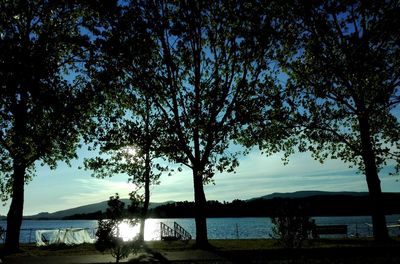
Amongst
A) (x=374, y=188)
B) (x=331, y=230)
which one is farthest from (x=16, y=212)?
(x=331, y=230)

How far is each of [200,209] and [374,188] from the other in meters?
12.3

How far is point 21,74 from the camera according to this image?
2498 centimetres

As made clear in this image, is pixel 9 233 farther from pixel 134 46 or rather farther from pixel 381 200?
pixel 381 200

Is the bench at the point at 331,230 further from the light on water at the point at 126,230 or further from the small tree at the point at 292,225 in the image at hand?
the light on water at the point at 126,230

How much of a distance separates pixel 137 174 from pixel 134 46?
49.5 feet

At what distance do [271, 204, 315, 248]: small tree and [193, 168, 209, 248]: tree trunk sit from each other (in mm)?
7646

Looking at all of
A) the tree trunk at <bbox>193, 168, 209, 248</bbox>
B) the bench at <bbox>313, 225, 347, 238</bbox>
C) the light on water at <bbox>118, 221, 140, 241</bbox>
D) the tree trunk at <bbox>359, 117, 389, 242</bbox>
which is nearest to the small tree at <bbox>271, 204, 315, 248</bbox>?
the light on water at <bbox>118, 221, 140, 241</bbox>

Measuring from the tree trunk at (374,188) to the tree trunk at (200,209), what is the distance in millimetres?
11495

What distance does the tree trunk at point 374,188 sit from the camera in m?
27.8

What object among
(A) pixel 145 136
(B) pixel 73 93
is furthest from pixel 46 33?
(A) pixel 145 136

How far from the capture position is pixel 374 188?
2869 centimetres

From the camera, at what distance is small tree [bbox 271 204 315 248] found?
66.0 ft

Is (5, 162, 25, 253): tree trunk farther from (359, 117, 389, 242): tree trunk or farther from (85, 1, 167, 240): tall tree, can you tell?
(359, 117, 389, 242): tree trunk

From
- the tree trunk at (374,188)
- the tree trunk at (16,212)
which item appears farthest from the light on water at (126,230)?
the tree trunk at (374,188)
